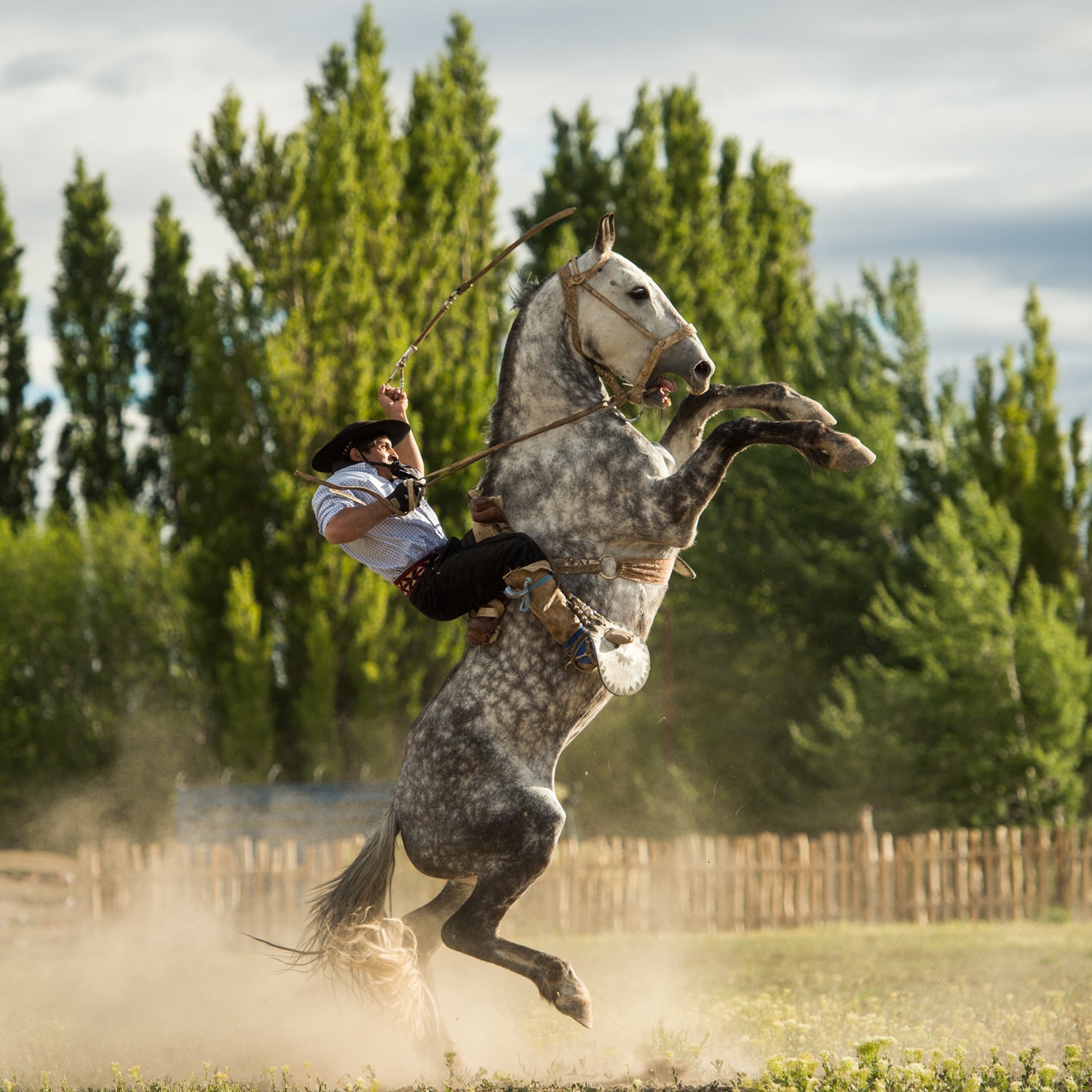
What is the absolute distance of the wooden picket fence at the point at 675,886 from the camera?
611 inches

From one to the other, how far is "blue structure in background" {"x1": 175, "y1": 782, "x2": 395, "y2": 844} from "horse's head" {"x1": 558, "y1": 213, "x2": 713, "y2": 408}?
14.4m

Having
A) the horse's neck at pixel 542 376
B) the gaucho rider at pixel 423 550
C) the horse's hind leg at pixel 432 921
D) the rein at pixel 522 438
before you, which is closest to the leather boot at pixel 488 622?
the gaucho rider at pixel 423 550

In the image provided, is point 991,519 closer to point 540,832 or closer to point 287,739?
point 287,739

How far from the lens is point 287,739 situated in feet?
72.7

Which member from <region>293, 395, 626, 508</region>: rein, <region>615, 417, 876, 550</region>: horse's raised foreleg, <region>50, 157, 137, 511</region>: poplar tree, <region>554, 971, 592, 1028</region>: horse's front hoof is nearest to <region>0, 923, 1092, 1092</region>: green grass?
<region>554, 971, 592, 1028</region>: horse's front hoof

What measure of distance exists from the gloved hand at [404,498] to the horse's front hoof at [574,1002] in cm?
217

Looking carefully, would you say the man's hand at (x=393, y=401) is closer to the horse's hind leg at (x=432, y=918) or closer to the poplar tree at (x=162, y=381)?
the horse's hind leg at (x=432, y=918)

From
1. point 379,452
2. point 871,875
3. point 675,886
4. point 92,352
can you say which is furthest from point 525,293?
point 92,352

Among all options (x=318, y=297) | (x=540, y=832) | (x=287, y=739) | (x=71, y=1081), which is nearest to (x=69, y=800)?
(x=287, y=739)

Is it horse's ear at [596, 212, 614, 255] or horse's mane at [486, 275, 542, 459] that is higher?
horse's ear at [596, 212, 614, 255]

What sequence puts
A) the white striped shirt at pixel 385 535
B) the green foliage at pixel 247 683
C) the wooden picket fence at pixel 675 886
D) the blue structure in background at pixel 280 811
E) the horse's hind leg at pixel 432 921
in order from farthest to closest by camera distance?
the green foliage at pixel 247 683 < the blue structure in background at pixel 280 811 < the wooden picket fence at pixel 675 886 < the horse's hind leg at pixel 432 921 < the white striped shirt at pixel 385 535

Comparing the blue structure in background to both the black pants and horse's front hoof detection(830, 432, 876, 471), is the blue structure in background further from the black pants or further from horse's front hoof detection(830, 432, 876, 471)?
horse's front hoof detection(830, 432, 876, 471)

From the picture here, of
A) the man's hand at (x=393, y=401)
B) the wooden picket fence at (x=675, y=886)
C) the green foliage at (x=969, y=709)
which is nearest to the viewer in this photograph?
the man's hand at (x=393, y=401)

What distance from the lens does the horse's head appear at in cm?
571
